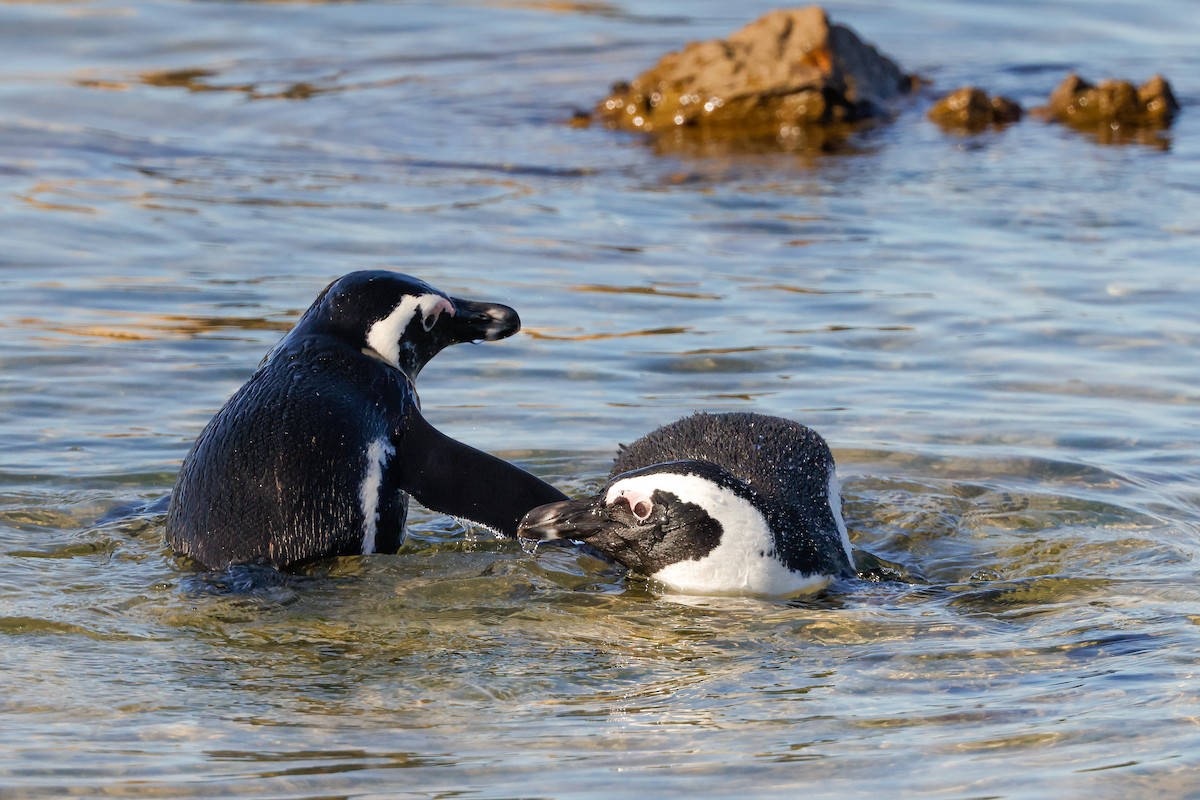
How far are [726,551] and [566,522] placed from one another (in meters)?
0.43

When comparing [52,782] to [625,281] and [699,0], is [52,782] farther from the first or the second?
[699,0]

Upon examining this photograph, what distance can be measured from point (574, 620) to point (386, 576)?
0.57m

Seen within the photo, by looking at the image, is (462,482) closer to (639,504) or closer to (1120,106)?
(639,504)

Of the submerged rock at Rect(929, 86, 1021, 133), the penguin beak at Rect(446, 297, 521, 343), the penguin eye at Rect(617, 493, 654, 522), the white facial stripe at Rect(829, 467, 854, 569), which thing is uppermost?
the submerged rock at Rect(929, 86, 1021, 133)

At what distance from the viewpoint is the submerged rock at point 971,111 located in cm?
1200

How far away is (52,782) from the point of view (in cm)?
347

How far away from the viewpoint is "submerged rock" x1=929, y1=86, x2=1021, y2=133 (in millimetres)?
12000

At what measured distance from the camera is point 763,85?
11.8 meters

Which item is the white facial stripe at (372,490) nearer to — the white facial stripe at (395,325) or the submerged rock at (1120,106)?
the white facial stripe at (395,325)

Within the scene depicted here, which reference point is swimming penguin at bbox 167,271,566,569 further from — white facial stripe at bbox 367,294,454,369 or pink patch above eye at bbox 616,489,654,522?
pink patch above eye at bbox 616,489,654,522

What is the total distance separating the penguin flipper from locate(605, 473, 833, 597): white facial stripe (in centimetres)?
31

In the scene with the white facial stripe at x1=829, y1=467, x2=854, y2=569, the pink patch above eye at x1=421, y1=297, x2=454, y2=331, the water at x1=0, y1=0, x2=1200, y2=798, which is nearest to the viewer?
the water at x1=0, y1=0, x2=1200, y2=798

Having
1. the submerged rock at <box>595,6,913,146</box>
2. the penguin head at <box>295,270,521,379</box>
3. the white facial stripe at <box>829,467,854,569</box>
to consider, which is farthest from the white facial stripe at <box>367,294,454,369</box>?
the submerged rock at <box>595,6,913,146</box>

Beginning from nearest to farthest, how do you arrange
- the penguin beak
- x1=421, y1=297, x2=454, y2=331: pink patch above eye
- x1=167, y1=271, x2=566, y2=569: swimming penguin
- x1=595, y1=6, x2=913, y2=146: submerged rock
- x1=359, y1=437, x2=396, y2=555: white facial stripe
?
x1=167, y1=271, x2=566, y2=569: swimming penguin < x1=359, y1=437, x2=396, y2=555: white facial stripe < x1=421, y1=297, x2=454, y2=331: pink patch above eye < the penguin beak < x1=595, y1=6, x2=913, y2=146: submerged rock
